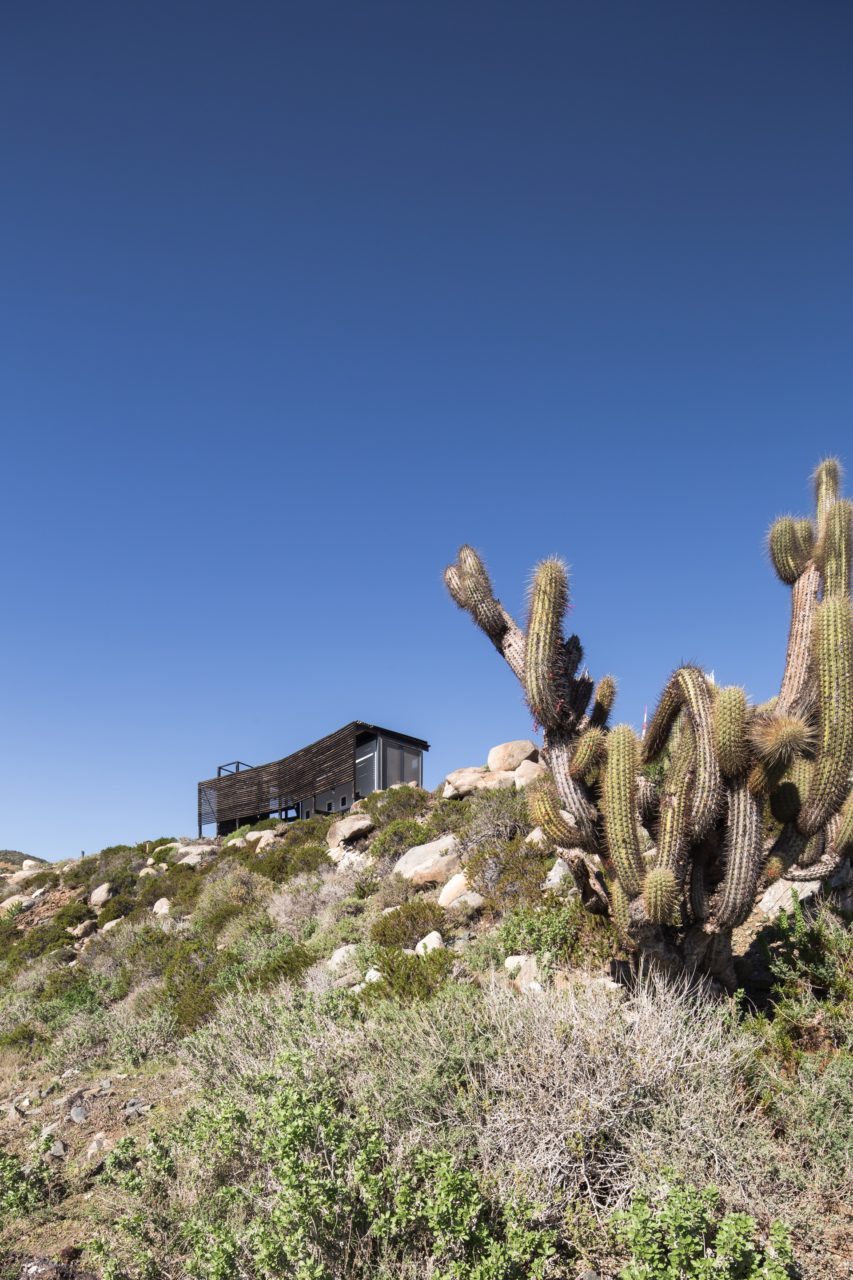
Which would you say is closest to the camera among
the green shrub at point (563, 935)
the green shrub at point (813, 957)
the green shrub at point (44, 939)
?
the green shrub at point (813, 957)

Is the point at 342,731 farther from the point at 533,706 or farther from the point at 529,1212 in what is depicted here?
the point at 529,1212

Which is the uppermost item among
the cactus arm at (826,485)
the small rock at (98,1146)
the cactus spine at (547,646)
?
the cactus arm at (826,485)

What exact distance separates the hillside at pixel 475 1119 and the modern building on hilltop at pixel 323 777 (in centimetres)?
1809

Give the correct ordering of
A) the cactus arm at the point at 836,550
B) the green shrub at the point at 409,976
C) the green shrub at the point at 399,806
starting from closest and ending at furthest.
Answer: the cactus arm at the point at 836,550 < the green shrub at the point at 409,976 < the green shrub at the point at 399,806

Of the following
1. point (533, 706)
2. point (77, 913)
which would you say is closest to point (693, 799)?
point (533, 706)

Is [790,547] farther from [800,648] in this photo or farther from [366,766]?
[366,766]

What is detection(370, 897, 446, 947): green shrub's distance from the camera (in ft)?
33.0

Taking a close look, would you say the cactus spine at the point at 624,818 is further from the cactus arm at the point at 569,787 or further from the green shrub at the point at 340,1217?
the green shrub at the point at 340,1217

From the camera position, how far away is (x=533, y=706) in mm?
6988

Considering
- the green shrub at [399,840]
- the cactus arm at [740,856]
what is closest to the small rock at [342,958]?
the green shrub at [399,840]

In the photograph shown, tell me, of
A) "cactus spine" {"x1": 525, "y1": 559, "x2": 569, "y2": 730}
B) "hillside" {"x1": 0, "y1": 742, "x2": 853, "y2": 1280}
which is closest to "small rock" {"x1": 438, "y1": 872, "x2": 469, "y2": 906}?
"hillside" {"x1": 0, "y1": 742, "x2": 853, "y2": 1280}

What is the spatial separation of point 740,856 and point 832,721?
55.6 inches

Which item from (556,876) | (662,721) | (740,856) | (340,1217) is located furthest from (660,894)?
(556,876)

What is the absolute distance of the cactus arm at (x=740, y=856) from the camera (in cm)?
616
